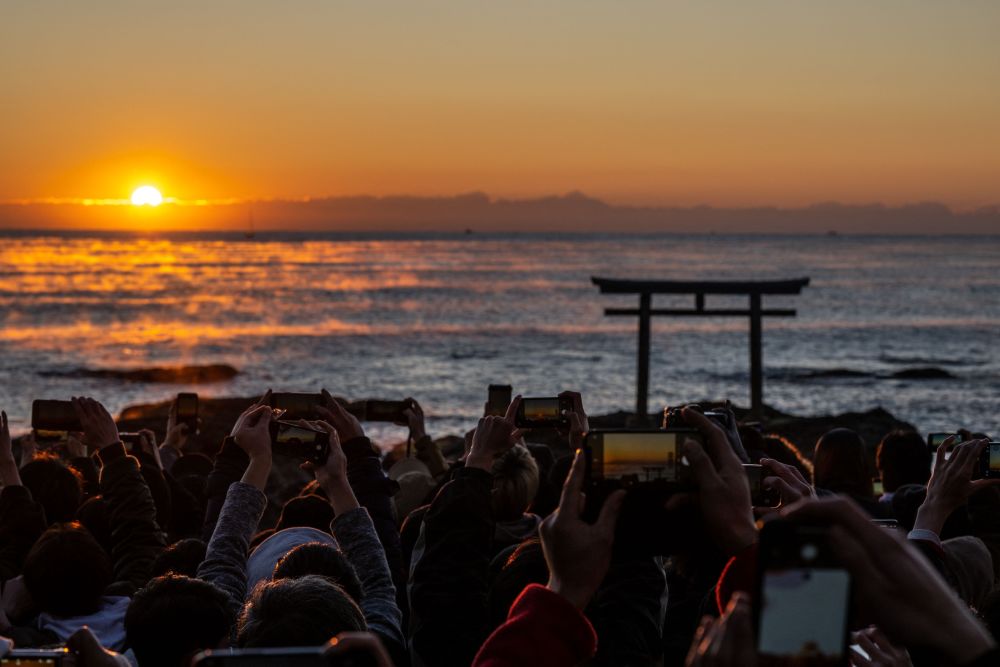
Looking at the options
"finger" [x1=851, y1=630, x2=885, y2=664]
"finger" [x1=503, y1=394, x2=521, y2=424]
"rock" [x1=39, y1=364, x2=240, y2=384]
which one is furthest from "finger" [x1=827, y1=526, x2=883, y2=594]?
"rock" [x1=39, y1=364, x2=240, y2=384]

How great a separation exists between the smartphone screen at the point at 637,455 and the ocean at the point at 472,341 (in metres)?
17.8

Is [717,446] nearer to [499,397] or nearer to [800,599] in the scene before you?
[800,599]

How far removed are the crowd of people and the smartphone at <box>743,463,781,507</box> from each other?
7 cm

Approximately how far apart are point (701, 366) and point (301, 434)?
36.8 meters

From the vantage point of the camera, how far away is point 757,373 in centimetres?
2262

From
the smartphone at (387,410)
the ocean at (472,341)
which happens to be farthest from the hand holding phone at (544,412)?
the ocean at (472,341)

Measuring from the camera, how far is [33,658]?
6.61ft

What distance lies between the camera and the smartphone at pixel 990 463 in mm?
4582

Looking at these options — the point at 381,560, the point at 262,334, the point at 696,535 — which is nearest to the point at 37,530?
the point at 381,560

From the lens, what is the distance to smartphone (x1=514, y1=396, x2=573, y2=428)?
5062 mm

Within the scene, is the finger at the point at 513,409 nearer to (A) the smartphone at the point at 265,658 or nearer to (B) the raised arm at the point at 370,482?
(B) the raised arm at the point at 370,482

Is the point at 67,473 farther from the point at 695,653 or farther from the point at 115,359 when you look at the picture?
the point at 115,359

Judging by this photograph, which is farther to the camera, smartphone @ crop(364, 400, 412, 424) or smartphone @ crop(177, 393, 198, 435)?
smartphone @ crop(177, 393, 198, 435)

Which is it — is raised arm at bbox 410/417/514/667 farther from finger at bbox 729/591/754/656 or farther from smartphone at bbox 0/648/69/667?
finger at bbox 729/591/754/656
